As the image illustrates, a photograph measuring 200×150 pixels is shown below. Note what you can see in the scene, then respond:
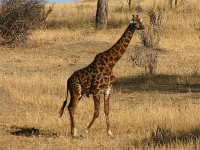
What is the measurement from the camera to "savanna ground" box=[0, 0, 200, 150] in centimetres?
1045

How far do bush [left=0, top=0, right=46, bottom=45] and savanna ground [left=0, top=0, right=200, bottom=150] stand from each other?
597 millimetres

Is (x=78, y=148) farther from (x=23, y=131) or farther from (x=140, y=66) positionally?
(x=140, y=66)

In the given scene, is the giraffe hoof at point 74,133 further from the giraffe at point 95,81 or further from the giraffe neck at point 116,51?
the giraffe neck at point 116,51

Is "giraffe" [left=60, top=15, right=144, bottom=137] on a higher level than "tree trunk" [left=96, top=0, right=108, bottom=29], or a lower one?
higher

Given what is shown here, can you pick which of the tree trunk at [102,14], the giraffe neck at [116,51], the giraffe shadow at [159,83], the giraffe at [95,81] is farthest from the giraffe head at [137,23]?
the tree trunk at [102,14]

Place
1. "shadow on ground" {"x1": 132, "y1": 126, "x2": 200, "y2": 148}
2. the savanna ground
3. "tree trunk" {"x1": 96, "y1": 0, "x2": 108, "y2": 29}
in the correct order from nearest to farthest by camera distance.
→ "shadow on ground" {"x1": 132, "y1": 126, "x2": 200, "y2": 148}
the savanna ground
"tree trunk" {"x1": 96, "y1": 0, "x2": 108, "y2": 29}

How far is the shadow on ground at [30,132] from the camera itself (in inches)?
436

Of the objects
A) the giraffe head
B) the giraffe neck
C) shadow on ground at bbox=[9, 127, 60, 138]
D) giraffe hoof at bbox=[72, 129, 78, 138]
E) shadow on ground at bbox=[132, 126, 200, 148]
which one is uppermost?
the giraffe head

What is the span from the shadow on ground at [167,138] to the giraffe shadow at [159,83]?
5941 mm

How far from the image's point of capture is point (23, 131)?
11.5m

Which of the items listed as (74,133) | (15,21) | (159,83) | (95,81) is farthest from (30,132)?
(15,21)

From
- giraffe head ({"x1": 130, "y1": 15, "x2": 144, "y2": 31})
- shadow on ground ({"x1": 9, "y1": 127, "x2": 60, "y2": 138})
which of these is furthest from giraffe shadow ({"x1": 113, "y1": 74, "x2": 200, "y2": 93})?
shadow on ground ({"x1": 9, "y1": 127, "x2": 60, "y2": 138})

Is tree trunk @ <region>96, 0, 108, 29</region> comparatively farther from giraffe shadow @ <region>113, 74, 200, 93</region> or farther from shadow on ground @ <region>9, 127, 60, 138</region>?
shadow on ground @ <region>9, 127, 60, 138</region>

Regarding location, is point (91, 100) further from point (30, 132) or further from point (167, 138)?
point (167, 138)
